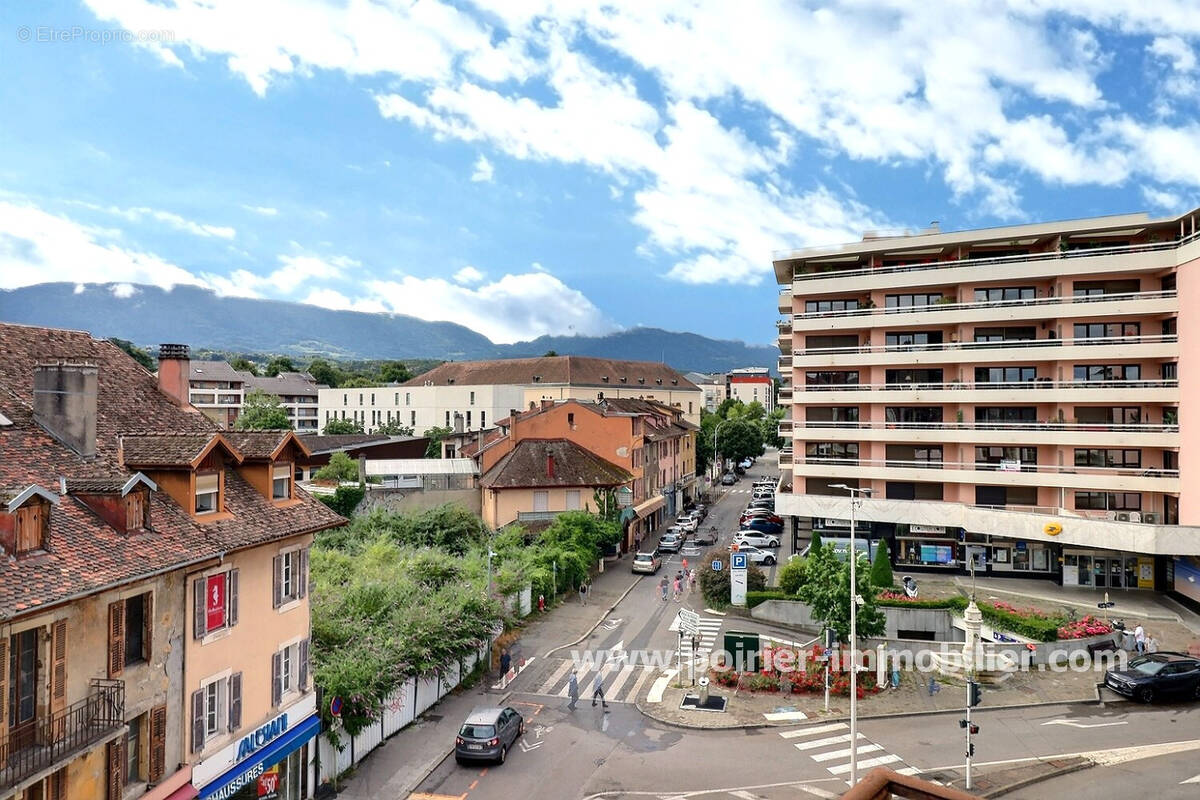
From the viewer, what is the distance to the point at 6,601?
11.6 metres

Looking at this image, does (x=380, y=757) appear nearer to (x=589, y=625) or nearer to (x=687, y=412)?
(x=589, y=625)

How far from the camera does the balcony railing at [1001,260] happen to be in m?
39.6

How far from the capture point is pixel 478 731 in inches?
859

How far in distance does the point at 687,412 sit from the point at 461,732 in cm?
9719

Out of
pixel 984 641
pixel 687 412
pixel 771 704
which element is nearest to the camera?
pixel 771 704

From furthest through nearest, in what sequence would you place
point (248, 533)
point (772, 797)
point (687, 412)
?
point (687, 412) → point (772, 797) → point (248, 533)

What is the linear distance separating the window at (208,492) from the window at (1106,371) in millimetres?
42213

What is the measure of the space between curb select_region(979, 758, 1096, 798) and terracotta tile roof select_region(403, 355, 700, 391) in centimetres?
8621

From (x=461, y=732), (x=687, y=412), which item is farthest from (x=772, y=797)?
(x=687, y=412)

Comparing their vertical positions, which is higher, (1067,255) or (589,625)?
(1067,255)

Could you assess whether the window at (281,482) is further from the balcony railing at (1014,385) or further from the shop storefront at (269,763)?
the balcony railing at (1014,385)

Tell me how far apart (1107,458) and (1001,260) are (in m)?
12.1

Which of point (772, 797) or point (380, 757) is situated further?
point (380, 757)

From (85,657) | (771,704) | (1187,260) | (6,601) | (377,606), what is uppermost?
(1187,260)
